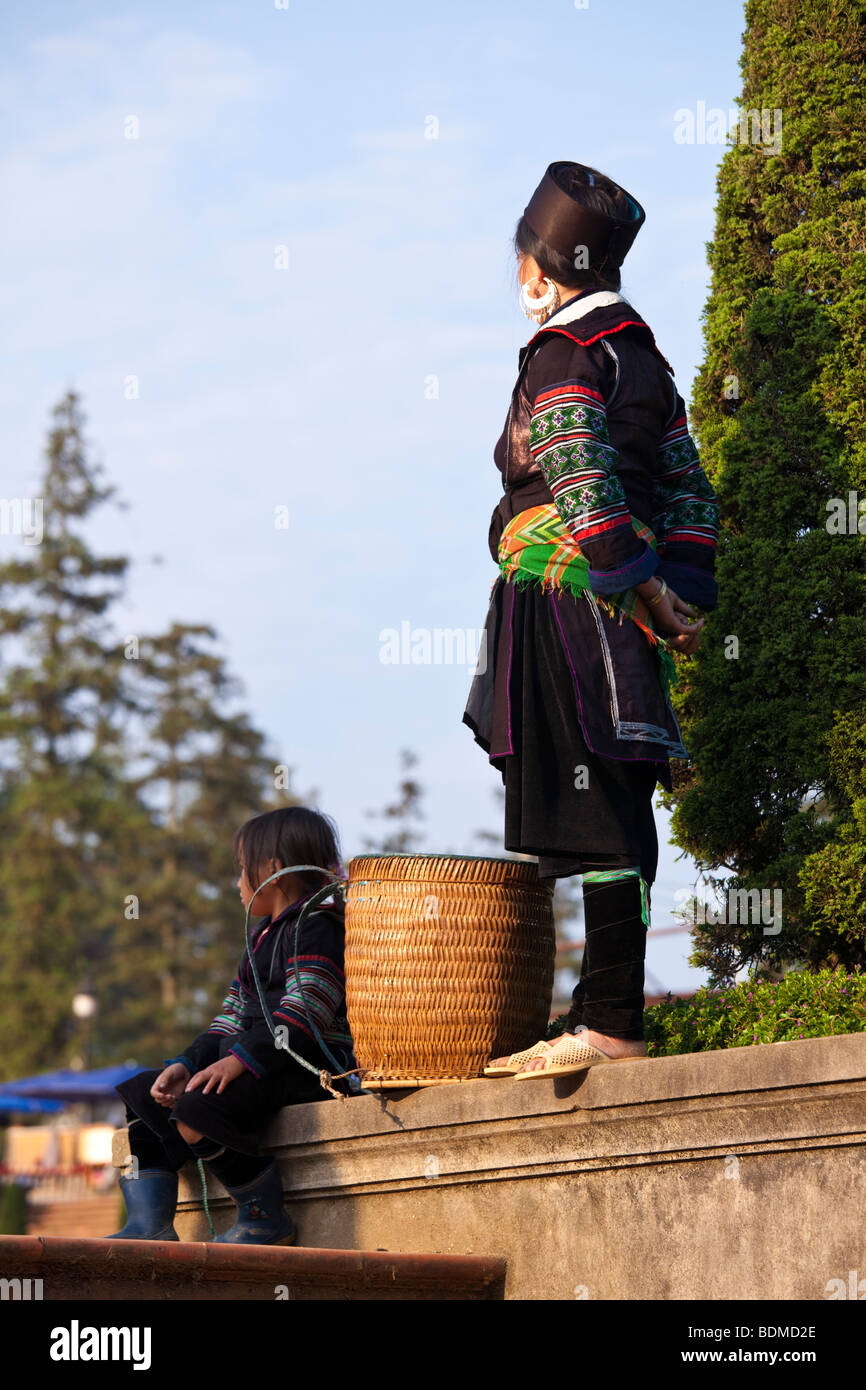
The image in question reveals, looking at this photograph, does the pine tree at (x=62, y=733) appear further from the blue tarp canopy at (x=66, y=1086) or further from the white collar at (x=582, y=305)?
the white collar at (x=582, y=305)

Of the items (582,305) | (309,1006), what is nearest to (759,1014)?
(309,1006)

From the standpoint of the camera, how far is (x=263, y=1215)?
4.59m

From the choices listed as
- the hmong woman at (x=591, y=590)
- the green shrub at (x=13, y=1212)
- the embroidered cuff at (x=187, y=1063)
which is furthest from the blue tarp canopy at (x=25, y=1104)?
the hmong woman at (x=591, y=590)

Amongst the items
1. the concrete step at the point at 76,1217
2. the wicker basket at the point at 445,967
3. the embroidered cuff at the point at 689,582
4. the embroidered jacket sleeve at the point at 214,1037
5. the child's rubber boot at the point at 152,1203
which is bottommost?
the concrete step at the point at 76,1217

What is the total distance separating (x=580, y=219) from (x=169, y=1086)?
2.87 metres

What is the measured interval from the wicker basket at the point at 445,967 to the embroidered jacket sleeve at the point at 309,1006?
0.45m

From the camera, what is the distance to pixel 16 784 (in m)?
46.5

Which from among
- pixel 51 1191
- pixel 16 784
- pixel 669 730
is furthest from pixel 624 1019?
pixel 16 784

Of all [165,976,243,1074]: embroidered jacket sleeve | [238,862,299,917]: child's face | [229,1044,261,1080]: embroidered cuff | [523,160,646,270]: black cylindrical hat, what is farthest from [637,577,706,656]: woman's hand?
[165,976,243,1074]: embroidered jacket sleeve

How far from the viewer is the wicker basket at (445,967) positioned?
4.16 meters

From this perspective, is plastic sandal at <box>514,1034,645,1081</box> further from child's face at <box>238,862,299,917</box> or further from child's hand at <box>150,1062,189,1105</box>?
child's face at <box>238,862,299,917</box>

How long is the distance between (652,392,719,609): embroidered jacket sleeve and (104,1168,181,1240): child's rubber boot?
248 cm
